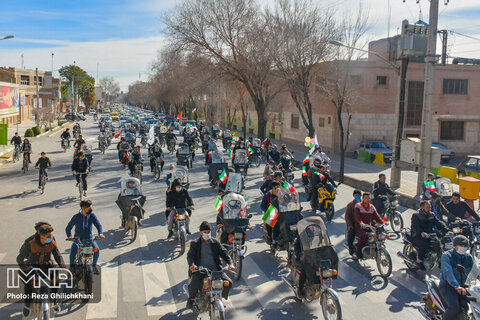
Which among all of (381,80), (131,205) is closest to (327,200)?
(131,205)

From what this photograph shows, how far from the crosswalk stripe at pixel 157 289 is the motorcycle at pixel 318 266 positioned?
2260 millimetres

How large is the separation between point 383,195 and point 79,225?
8618 millimetres

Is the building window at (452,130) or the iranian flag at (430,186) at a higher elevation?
the building window at (452,130)

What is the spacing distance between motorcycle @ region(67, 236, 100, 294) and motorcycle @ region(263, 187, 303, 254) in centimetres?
393

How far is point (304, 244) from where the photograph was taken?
831cm

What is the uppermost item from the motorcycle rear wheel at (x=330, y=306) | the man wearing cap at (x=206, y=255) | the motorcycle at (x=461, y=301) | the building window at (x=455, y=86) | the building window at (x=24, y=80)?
the building window at (x=24, y=80)

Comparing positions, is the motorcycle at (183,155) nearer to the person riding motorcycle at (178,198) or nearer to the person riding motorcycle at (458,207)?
the person riding motorcycle at (178,198)

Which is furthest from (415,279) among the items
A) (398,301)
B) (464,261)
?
(464,261)

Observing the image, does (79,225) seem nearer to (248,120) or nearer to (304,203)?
(304,203)

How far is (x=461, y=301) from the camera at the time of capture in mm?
6980

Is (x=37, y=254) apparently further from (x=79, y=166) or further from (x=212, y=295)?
(x=79, y=166)

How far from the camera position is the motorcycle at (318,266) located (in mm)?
7750

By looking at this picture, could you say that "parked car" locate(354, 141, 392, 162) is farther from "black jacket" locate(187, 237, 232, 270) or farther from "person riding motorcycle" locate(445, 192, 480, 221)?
"black jacket" locate(187, 237, 232, 270)

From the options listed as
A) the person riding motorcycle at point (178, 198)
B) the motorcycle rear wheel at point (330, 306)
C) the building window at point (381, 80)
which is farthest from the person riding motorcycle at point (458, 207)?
the building window at point (381, 80)
